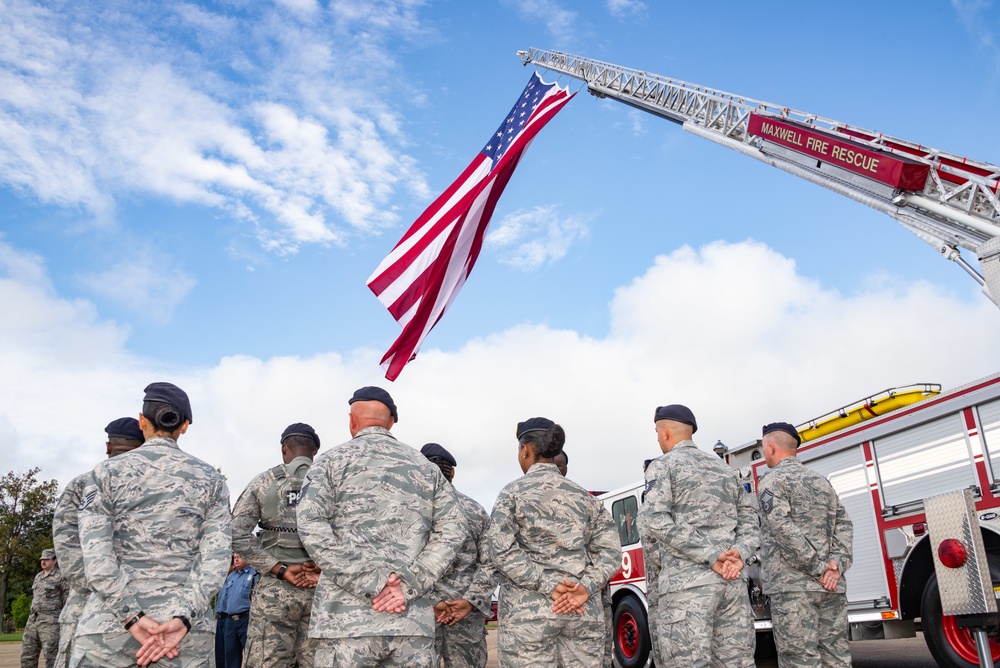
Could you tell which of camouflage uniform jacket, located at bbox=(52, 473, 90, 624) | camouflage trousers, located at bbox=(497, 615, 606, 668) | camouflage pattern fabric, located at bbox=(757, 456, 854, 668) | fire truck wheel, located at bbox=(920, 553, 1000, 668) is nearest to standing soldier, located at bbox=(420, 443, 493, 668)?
camouflage trousers, located at bbox=(497, 615, 606, 668)

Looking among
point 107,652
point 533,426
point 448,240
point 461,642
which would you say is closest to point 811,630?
point 461,642

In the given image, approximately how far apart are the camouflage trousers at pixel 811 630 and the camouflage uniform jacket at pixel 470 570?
6.47ft

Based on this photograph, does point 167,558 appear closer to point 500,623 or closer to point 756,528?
point 500,623

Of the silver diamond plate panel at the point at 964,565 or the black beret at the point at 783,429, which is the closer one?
the silver diamond plate panel at the point at 964,565

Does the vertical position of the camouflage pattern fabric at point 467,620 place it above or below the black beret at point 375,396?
below

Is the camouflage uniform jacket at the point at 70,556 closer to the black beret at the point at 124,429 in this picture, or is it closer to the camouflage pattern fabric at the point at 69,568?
the camouflage pattern fabric at the point at 69,568

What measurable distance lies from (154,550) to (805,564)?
3.95 meters

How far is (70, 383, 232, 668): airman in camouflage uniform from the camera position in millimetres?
2984

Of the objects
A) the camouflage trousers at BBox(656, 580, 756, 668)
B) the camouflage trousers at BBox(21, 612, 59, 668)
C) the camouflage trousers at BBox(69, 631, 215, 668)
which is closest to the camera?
the camouflage trousers at BBox(69, 631, 215, 668)

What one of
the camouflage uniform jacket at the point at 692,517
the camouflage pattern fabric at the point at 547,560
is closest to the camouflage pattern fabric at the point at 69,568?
the camouflage pattern fabric at the point at 547,560

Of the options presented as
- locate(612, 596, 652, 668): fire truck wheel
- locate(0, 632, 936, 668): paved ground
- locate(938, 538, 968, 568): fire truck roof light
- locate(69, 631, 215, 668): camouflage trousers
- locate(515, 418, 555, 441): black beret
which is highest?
locate(515, 418, 555, 441): black beret

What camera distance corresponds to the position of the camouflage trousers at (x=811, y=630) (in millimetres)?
4891

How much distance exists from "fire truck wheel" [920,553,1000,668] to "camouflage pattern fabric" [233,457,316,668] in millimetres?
4458

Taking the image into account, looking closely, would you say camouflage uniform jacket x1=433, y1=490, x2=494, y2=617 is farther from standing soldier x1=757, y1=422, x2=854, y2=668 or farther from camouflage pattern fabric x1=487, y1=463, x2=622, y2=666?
standing soldier x1=757, y1=422, x2=854, y2=668
